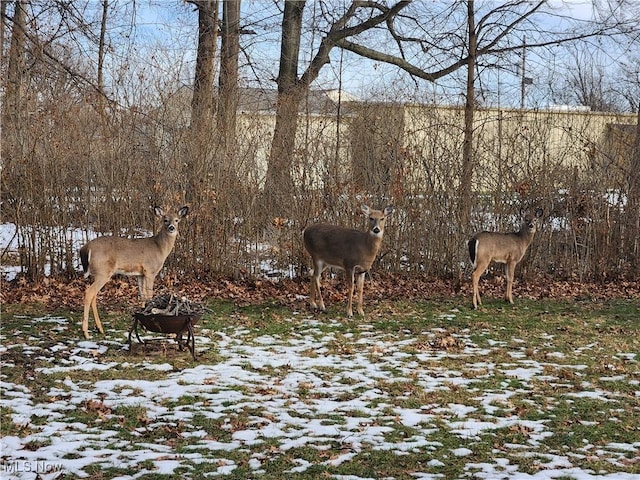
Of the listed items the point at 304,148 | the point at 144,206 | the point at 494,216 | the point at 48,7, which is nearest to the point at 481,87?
the point at 494,216

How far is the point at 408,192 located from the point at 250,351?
5.82 m

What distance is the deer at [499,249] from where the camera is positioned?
35.4 feet

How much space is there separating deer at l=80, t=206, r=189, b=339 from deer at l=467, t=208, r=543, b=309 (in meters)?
4.06

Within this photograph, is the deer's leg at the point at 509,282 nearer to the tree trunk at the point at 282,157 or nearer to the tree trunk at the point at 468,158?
the tree trunk at the point at 468,158

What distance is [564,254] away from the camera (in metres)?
13.3

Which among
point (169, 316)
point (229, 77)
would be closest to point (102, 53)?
point (229, 77)

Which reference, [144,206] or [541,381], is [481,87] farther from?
[541,381]

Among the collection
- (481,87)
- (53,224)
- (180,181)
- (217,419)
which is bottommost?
(217,419)

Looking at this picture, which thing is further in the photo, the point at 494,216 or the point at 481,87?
the point at 481,87

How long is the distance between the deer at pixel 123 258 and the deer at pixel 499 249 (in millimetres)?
4061

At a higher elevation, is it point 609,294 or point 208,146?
point 208,146

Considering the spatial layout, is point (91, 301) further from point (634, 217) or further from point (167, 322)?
point (634, 217)

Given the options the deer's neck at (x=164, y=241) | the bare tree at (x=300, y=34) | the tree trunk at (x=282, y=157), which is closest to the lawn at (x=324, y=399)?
the deer's neck at (x=164, y=241)

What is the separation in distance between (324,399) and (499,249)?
5.45 metres
